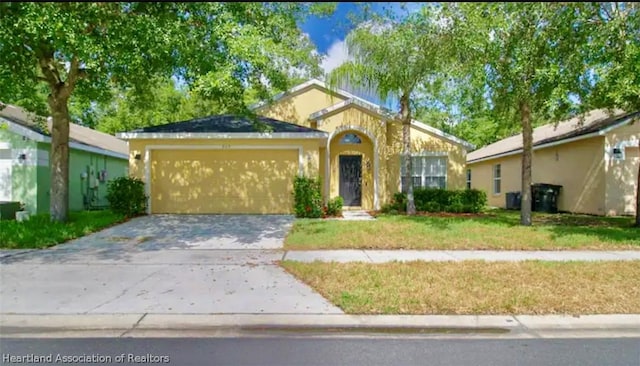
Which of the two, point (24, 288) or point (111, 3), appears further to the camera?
point (111, 3)

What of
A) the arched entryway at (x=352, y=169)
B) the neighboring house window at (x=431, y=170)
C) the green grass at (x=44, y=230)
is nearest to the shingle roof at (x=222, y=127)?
the arched entryway at (x=352, y=169)

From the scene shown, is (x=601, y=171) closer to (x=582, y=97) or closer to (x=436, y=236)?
(x=582, y=97)

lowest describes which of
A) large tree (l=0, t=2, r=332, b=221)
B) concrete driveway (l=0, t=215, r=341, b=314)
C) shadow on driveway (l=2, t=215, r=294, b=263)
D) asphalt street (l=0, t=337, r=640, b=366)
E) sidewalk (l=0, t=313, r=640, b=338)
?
asphalt street (l=0, t=337, r=640, b=366)

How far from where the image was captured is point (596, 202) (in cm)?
1527

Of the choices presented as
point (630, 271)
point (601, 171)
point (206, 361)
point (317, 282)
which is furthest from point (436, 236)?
point (601, 171)

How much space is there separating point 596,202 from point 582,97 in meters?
7.29

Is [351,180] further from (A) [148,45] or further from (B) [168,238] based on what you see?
(A) [148,45]

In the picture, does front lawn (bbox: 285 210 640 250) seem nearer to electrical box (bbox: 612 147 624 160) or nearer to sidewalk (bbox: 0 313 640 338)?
electrical box (bbox: 612 147 624 160)

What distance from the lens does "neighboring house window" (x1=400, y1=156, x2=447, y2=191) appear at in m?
16.9

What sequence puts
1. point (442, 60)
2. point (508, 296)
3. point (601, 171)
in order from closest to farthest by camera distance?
point (508, 296) < point (442, 60) < point (601, 171)

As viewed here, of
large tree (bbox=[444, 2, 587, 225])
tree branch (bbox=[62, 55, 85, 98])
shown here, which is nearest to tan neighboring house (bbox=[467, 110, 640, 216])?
large tree (bbox=[444, 2, 587, 225])

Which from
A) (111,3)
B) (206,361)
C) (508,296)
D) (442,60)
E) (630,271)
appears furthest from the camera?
(442,60)

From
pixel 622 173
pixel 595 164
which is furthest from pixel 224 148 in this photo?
pixel 622 173

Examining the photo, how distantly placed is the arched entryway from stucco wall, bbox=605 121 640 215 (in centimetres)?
862
